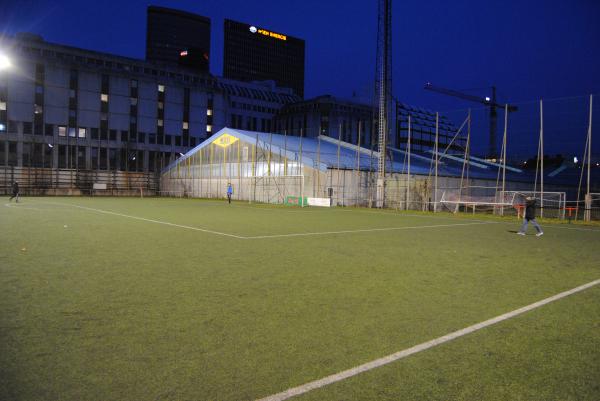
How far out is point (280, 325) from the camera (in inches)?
186

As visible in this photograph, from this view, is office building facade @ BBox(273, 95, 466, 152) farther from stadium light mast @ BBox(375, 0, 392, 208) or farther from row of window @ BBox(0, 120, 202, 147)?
stadium light mast @ BBox(375, 0, 392, 208)

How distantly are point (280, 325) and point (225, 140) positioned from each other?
41.8 metres

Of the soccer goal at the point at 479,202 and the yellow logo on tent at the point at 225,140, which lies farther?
the yellow logo on tent at the point at 225,140

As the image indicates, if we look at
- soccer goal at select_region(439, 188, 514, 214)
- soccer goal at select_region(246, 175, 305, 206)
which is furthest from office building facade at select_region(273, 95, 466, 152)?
soccer goal at select_region(439, 188, 514, 214)

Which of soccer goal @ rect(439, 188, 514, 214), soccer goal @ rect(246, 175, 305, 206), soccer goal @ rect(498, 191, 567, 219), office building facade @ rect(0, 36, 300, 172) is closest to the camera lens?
soccer goal @ rect(498, 191, 567, 219)

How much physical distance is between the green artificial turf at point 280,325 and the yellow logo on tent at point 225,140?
3489 cm

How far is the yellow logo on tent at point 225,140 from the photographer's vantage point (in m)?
43.8

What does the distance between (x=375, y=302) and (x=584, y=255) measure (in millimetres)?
7791

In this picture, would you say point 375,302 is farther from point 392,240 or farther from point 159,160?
point 159,160

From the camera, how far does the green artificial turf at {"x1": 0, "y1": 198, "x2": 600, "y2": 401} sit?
3.35 meters

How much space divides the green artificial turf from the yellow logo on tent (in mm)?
34888

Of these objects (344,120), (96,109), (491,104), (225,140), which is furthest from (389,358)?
(491,104)

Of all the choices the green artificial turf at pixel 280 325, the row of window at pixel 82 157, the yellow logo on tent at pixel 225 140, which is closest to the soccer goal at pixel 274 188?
the yellow logo on tent at pixel 225 140

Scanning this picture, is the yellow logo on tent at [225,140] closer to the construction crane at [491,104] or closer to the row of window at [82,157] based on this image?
the row of window at [82,157]
